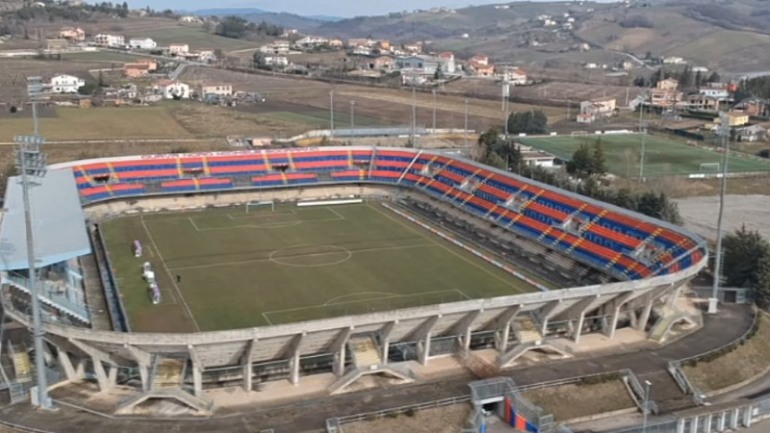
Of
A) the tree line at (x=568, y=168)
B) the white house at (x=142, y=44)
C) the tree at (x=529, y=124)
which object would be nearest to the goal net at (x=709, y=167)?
the tree line at (x=568, y=168)

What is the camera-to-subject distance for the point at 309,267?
44.0 metres

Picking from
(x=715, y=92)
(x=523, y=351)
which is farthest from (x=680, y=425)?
(x=715, y=92)

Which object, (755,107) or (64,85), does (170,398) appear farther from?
(64,85)

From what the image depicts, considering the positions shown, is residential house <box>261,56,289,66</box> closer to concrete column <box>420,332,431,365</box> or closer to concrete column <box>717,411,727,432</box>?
concrete column <box>420,332,431,365</box>

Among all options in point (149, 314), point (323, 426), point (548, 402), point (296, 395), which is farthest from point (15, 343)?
point (548, 402)

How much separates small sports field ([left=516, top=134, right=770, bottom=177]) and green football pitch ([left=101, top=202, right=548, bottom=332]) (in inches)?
1216

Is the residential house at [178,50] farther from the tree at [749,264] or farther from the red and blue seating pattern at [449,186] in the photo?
the tree at [749,264]

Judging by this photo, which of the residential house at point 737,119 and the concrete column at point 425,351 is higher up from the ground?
the residential house at point 737,119

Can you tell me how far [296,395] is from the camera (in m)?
27.6

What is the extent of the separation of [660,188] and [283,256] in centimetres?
3575

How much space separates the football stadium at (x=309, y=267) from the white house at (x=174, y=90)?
61.5 metres

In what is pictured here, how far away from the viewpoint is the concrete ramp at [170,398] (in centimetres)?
2597

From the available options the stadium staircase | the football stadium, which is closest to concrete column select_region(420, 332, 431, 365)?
the football stadium

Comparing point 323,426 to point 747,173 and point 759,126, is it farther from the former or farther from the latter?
point 759,126
